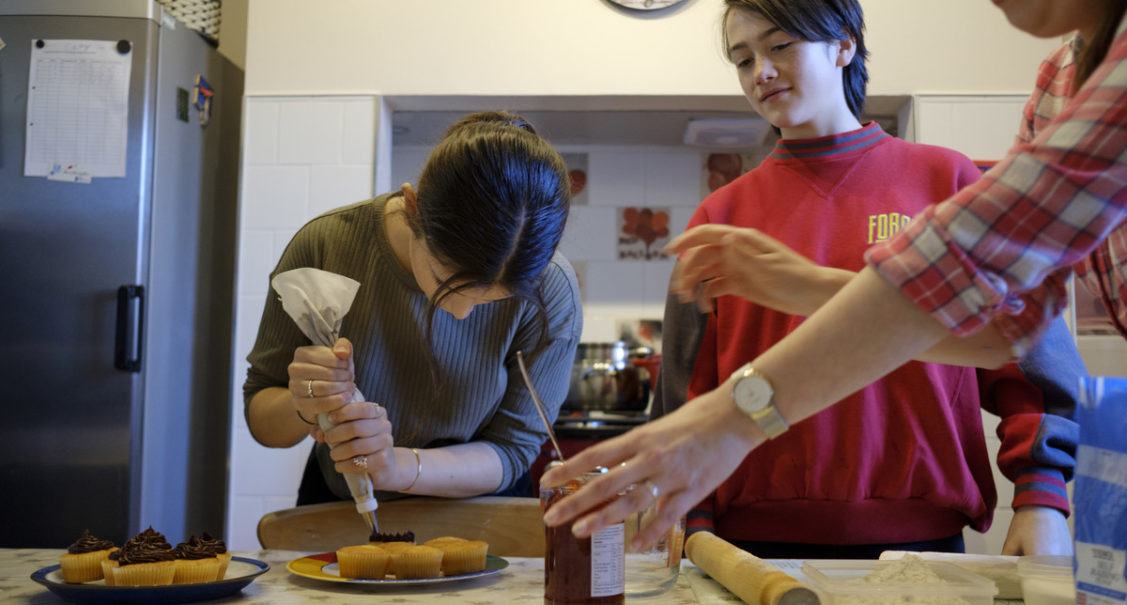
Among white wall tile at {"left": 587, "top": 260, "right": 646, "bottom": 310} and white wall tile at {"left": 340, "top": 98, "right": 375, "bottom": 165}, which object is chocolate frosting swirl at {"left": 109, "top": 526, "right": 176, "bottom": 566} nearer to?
white wall tile at {"left": 340, "top": 98, "right": 375, "bottom": 165}

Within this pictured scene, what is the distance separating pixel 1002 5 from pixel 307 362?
851 millimetres

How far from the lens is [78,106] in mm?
2730

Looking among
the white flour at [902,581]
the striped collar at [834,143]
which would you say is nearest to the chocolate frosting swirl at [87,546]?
the white flour at [902,581]

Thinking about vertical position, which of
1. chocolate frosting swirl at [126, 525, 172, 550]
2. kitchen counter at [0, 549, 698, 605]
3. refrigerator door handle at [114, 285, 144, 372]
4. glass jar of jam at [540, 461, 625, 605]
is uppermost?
refrigerator door handle at [114, 285, 144, 372]

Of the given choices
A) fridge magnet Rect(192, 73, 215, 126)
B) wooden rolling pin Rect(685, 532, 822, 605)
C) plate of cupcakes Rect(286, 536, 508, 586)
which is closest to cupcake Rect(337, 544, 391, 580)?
plate of cupcakes Rect(286, 536, 508, 586)

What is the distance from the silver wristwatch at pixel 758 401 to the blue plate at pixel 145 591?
570mm

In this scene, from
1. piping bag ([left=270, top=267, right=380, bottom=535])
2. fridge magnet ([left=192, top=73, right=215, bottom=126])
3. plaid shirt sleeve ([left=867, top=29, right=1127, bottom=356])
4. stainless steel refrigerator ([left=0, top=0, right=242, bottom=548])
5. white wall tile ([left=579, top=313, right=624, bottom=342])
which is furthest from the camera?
white wall tile ([left=579, top=313, right=624, bottom=342])

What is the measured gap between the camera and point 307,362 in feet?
3.91

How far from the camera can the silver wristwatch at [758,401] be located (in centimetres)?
70

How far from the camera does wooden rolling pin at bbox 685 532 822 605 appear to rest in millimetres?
839

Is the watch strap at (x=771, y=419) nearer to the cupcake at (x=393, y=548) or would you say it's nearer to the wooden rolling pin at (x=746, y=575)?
the wooden rolling pin at (x=746, y=575)

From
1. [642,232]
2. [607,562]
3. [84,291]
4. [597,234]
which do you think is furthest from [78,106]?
[607,562]

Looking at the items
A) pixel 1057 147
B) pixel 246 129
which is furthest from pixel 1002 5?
pixel 246 129

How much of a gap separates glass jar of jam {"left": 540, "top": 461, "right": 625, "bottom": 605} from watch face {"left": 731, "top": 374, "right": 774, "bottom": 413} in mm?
251
